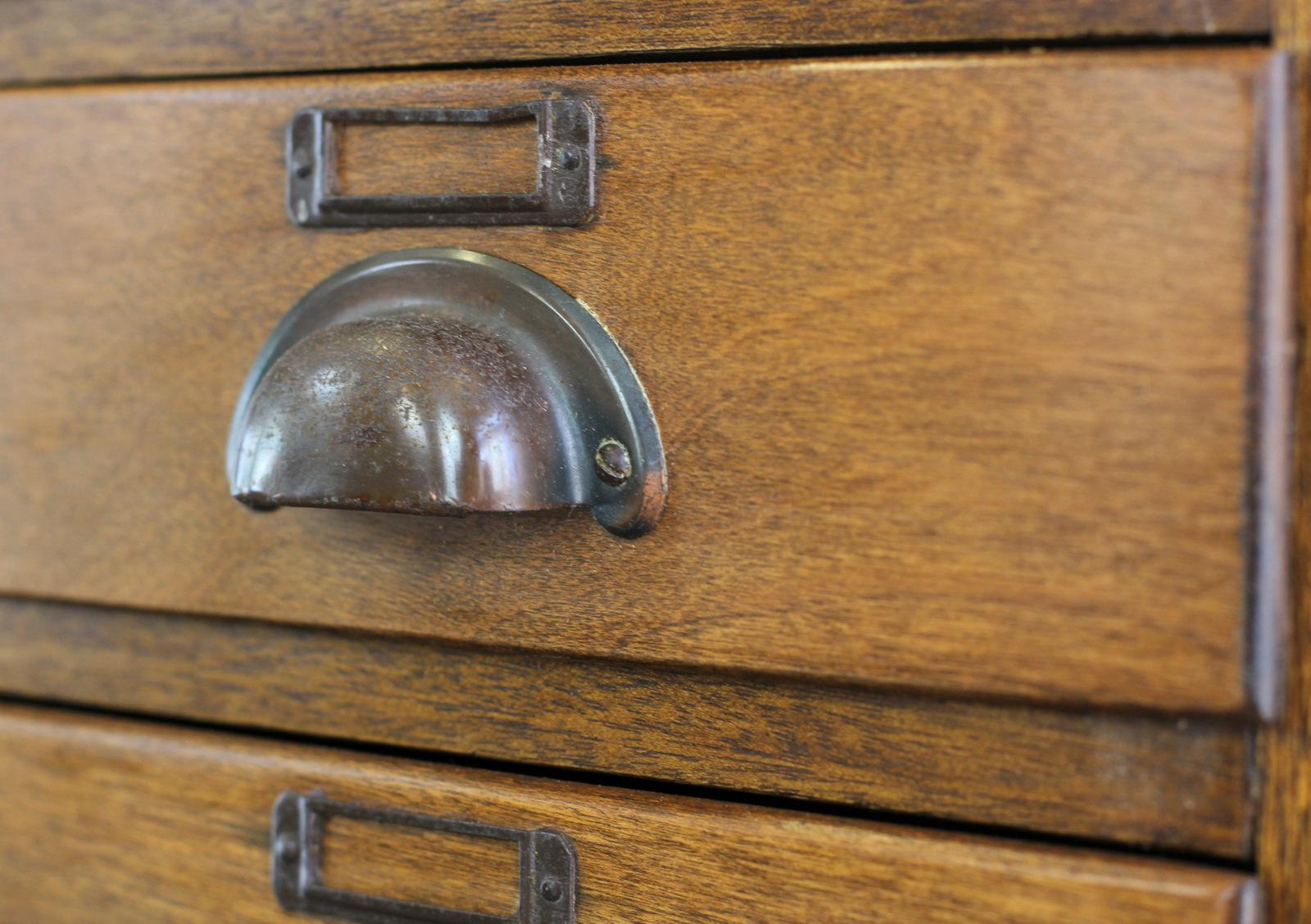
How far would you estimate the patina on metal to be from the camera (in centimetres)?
30

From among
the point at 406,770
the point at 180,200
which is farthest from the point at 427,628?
the point at 180,200

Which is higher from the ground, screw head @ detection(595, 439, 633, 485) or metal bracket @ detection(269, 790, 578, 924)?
screw head @ detection(595, 439, 633, 485)

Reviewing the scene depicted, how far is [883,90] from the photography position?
30 centimetres

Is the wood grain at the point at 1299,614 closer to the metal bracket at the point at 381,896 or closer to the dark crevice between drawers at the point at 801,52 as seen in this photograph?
the dark crevice between drawers at the point at 801,52

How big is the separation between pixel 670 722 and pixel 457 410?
101 millimetres

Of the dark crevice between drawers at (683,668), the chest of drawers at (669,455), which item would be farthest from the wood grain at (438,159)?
the dark crevice between drawers at (683,668)

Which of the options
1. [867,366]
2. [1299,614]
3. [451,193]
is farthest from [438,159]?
[1299,614]

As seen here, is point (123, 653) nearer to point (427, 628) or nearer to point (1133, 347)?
point (427, 628)

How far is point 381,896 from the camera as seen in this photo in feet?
1.17

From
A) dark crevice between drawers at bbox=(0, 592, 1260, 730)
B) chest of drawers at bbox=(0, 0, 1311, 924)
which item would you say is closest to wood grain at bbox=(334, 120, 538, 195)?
chest of drawers at bbox=(0, 0, 1311, 924)

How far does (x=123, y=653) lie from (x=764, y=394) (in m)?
0.24

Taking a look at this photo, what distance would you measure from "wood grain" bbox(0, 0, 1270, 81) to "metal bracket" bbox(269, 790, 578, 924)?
208mm

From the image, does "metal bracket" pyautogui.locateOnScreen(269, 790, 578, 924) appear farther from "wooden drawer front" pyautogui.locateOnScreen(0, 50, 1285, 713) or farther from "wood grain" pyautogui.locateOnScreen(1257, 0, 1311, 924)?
"wood grain" pyautogui.locateOnScreen(1257, 0, 1311, 924)

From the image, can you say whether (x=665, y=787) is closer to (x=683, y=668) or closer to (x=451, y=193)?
(x=683, y=668)
